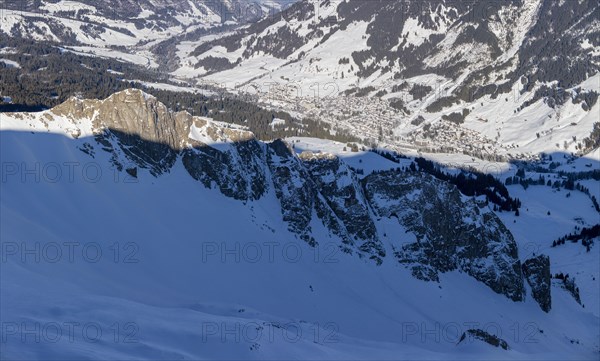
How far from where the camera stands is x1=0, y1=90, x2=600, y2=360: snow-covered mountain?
148ft

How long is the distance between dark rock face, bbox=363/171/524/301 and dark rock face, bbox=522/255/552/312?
3.18m

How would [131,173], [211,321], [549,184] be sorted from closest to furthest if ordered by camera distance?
[211,321]
[131,173]
[549,184]

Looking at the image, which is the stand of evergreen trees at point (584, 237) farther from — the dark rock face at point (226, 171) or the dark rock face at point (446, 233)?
the dark rock face at point (226, 171)

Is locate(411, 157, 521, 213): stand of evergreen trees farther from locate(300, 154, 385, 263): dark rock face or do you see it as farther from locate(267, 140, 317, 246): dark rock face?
locate(267, 140, 317, 246): dark rock face

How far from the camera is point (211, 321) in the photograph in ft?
147

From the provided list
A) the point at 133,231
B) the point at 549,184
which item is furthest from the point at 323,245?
the point at 549,184

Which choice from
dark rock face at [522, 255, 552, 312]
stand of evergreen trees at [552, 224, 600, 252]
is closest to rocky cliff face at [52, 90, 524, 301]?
dark rock face at [522, 255, 552, 312]

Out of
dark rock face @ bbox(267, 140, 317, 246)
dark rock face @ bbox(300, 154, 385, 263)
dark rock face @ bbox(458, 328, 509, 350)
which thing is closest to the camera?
dark rock face @ bbox(458, 328, 509, 350)

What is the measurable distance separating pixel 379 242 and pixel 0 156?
143 feet

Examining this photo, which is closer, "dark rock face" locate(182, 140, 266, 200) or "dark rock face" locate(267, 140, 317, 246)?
"dark rock face" locate(182, 140, 266, 200)

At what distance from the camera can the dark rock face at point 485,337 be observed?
62.9 meters

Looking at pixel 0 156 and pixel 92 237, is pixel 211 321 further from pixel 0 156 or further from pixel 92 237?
pixel 0 156

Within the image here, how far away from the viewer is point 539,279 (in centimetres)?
8356

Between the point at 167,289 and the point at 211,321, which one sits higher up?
the point at 167,289
